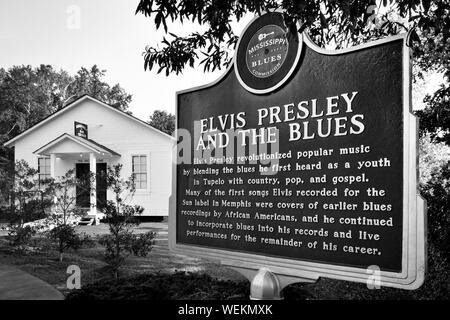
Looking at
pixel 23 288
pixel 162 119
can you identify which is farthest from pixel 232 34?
pixel 162 119

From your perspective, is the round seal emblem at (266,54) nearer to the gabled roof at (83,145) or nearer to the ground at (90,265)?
the ground at (90,265)

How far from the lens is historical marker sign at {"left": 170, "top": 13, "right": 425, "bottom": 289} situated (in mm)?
3094

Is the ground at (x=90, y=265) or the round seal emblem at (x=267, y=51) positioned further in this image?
the ground at (x=90, y=265)

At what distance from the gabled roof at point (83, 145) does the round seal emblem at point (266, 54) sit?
50.5 feet

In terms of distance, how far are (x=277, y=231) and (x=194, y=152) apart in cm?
141

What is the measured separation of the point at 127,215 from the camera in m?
7.66

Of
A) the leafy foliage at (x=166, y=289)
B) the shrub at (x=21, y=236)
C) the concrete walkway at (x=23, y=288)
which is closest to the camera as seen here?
the leafy foliage at (x=166, y=289)

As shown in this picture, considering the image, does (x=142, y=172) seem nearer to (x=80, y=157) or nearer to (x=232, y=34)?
(x=80, y=157)

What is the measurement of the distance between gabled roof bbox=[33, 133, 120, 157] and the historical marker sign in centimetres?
1466

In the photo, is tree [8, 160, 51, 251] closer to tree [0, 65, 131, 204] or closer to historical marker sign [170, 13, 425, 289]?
historical marker sign [170, 13, 425, 289]

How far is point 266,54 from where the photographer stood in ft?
13.3

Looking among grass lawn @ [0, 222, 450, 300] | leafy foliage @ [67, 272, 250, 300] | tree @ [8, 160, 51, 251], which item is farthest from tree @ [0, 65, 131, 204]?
leafy foliage @ [67, 272, 250, 300]

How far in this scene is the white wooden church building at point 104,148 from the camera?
19031 millimetres

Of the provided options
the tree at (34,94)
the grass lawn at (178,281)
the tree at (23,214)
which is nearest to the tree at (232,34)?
the grass lawn at (178,281)
